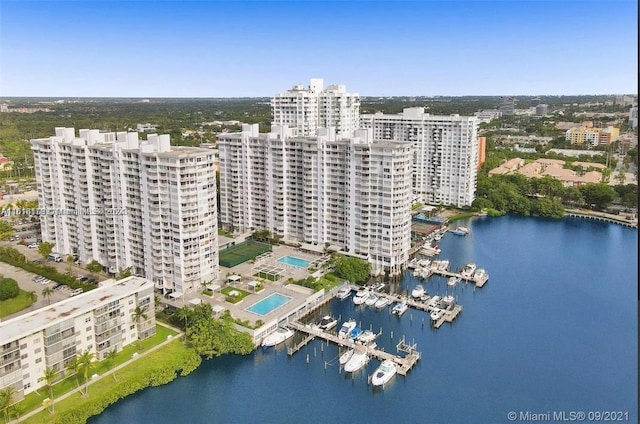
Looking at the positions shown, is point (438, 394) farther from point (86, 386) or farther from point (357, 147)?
point (357, 147)

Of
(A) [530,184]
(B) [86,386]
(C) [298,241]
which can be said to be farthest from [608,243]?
(B) [86,386]

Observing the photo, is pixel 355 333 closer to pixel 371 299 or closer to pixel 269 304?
pixel 371 299

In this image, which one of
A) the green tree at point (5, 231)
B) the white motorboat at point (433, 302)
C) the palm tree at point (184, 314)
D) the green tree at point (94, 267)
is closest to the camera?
the palm tree at point (184, 314)

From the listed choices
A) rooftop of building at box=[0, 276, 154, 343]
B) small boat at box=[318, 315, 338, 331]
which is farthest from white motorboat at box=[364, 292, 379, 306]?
rooftop of building at box=[0, 276, 154, 343]

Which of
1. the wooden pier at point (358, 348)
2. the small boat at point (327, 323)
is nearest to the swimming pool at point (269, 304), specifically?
the wooden pier at point (358, 348)

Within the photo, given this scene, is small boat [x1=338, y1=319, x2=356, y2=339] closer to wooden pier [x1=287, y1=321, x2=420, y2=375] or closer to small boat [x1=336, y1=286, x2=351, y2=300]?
wooden pier [x1=287, y1=321, x2=420, y2=375]

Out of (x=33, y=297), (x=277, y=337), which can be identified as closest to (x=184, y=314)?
(x=277, y=337)

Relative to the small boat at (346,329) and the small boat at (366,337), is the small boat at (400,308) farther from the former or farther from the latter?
the small boat at (366,337)
